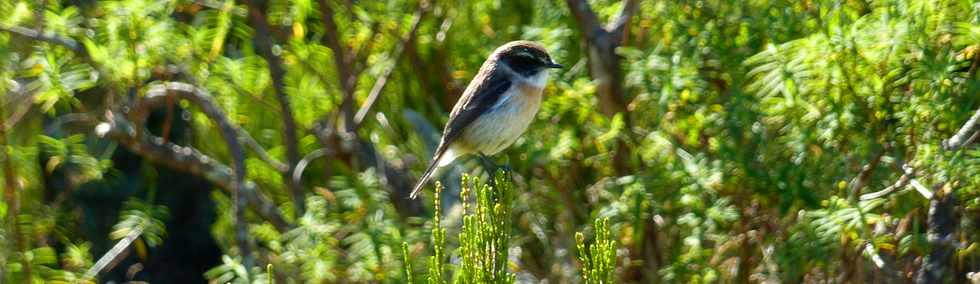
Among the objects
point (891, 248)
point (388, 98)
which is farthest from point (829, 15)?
point (388, 98)

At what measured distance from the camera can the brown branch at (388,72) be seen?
6664 millimetres

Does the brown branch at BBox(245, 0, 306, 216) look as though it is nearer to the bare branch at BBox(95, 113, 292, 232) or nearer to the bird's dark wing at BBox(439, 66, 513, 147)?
the bare branch at BBox(95, 113, 292, 232)

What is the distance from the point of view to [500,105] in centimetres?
539

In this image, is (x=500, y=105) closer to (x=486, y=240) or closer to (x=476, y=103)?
(x=476, y=103)

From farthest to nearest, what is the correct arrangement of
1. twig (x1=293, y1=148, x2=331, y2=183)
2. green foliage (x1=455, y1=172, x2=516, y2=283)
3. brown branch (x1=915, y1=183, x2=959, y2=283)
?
twig (x1=293, y1=148, x2=331, y2=183) → brown branch (x1=915, y1=183, x2=959, y2=283) → green foliage (x1=455, y1=172, x2=516, y2=283)

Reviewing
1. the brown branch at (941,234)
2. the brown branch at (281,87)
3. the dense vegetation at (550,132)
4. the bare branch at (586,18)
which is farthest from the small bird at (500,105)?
the brown branch at (941,234)

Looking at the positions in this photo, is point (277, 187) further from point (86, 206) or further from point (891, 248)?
point (891, 248)

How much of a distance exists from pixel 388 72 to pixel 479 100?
4.49 feet

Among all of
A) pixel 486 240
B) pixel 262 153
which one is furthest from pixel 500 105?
pixel 486 240

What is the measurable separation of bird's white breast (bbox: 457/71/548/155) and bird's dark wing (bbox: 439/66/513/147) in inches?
1.3

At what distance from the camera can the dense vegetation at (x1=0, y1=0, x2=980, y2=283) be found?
15.7ft

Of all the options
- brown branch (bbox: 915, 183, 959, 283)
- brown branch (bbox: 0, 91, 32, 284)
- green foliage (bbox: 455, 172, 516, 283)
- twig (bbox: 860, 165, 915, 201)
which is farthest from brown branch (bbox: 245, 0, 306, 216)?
green foliage (bbox: 455, 172, 516, 283)

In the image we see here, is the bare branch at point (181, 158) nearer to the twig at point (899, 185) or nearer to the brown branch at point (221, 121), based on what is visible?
the brown branch at point (221, 121)

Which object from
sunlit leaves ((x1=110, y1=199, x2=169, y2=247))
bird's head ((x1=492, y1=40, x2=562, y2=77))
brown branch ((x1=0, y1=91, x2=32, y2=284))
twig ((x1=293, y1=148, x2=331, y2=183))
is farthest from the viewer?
twig ((x1=293, y1=148, x2=331, y2=183))
